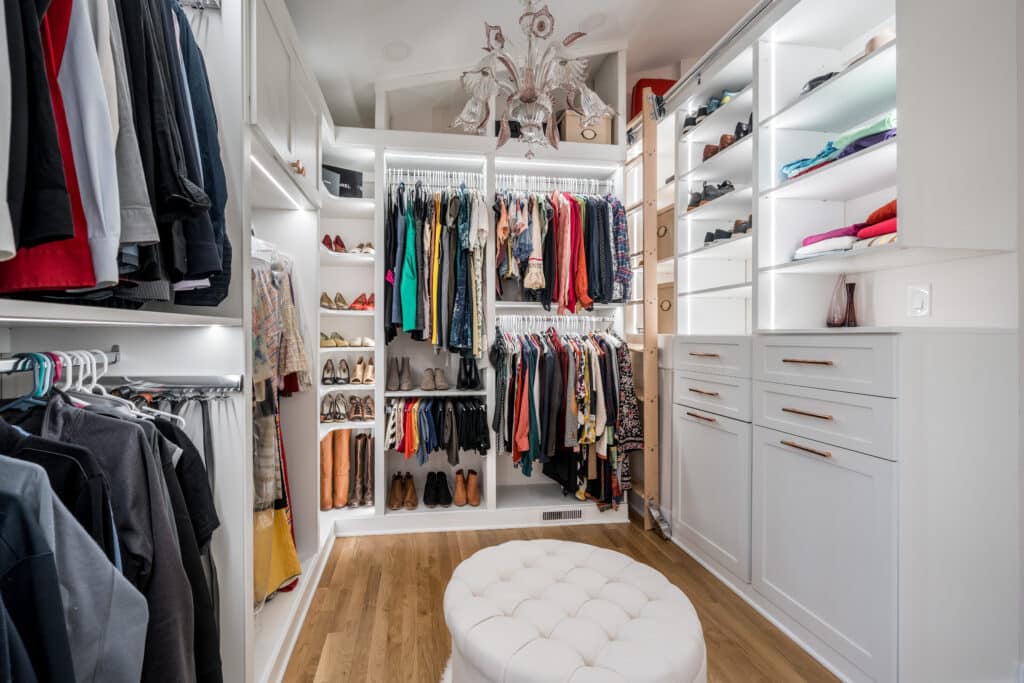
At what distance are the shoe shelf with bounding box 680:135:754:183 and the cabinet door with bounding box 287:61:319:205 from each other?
1880 millimetres

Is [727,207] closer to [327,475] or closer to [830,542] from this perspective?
[830,542]

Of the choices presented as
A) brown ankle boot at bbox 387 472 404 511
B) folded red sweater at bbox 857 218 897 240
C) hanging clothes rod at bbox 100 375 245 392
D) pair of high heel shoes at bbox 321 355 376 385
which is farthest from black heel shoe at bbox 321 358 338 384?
folded red sweater at bbox 857 218 897 240

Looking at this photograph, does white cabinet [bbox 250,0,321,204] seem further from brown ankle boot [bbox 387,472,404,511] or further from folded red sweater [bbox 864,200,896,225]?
folded red sweater [bbox 864,200,896,225]

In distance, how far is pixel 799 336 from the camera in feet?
5.90

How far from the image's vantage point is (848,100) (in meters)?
1.83

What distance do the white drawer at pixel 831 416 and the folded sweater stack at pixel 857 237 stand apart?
0.51 metres

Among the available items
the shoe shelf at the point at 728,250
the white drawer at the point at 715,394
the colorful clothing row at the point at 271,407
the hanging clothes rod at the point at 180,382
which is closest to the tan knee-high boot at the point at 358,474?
the colorful clothing row at the point at 271,407

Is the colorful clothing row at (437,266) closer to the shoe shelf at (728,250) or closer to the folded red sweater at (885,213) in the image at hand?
the shoe shelf at (728,250)

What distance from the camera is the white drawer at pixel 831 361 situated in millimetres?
1463

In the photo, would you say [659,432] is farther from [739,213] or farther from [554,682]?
[554,682]

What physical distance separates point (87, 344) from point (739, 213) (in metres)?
2.75

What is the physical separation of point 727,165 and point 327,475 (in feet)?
9.07

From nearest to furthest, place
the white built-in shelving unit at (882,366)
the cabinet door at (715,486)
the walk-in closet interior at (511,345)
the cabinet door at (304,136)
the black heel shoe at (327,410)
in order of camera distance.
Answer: the walk-in closet interior at (511,345)
the white built-in shelving unit at (882,366)
the cabinet door at (304,136)
the cabinet door at (715,486)
the black heel shoe at (327,410)

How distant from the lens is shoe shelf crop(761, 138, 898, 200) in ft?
5.31
